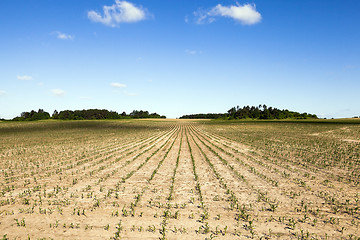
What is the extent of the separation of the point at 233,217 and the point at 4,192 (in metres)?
10.3

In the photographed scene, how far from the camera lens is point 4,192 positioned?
32.5 ft

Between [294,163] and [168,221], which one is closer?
[168,221]

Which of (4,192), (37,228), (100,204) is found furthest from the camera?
(4,192)

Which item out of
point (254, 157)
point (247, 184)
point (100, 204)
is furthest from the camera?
point (254, 157)

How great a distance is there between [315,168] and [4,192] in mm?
17968

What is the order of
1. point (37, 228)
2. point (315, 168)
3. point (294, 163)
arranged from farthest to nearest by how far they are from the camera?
1. point (294, 163)
2. point (315, 168)
3. point (37, 228)

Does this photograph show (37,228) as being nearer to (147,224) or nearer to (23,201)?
(23,201)

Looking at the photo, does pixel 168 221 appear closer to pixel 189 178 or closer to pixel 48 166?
pixel 189 178

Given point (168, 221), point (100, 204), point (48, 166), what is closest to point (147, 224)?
point (168, 221)

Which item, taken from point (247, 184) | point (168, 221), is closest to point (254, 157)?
point (247, 184)

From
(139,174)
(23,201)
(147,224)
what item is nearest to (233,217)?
(147,224)

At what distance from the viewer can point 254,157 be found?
18172 mm

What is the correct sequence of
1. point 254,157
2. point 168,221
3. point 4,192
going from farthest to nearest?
1. point 254,157
2. point 4,192
3. point 168,221

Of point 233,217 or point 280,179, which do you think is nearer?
point 233,217
